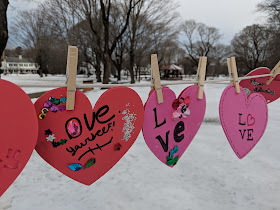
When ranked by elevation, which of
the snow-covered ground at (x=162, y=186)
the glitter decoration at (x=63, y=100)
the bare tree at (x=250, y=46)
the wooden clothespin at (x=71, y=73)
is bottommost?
the snow-covered ground at (x=162, y=186)

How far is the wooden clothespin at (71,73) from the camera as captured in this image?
880 millimetres

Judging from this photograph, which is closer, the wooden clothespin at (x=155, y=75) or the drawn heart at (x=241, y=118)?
the wooden clothespin at (x=155, y=75)

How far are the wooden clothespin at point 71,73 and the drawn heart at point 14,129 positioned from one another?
164 millimetres

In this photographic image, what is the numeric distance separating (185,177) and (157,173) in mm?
368

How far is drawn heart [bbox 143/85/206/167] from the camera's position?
1.23 metres

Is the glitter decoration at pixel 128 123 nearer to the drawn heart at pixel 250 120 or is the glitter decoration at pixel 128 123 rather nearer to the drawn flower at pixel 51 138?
the drawn flower at pixel 51 138

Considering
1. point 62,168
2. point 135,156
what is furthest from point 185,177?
point 62,168

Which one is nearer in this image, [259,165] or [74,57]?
[74,57]

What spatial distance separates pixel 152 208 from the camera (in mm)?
1946

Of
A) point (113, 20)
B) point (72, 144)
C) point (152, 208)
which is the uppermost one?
point (113, 20)

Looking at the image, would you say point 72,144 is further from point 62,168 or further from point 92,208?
point 92,208

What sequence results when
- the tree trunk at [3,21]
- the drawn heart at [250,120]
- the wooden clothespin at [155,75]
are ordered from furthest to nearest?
the tree trunk at [3,21] → the drawn heart at [250,120] → the wooden clothespin at [155,75]

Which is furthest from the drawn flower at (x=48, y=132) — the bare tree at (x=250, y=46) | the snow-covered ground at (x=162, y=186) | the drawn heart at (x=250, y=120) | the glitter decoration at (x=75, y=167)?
the bare tree at (x=250, y=46)

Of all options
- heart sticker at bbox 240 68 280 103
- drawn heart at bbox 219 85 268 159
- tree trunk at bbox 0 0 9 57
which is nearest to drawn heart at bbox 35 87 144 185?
drawn heart at bbox 219 85 268 159
